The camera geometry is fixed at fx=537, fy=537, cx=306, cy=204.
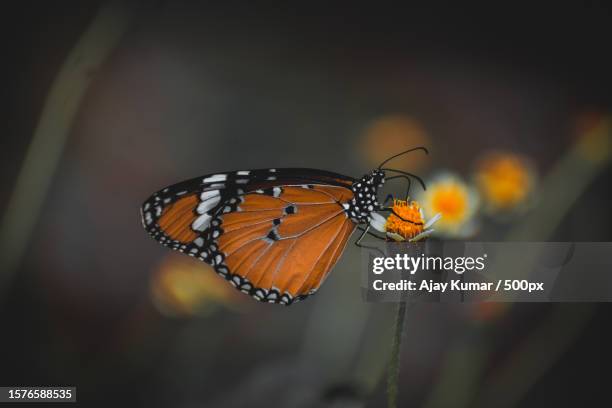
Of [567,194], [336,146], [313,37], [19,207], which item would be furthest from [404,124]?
[19,207]

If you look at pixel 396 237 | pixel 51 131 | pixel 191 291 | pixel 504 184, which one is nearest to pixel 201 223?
pixel 191 291

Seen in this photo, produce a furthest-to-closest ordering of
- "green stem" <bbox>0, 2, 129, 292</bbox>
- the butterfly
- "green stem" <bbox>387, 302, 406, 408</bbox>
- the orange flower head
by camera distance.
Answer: "green stem" <bbox>0, 2, 129, 292</bbox> → the butterfly → the orange flower head → "green stem" <bbox>387, 302, 406, 408</bbox>

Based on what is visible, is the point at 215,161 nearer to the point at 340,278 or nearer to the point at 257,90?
the point at 257,90

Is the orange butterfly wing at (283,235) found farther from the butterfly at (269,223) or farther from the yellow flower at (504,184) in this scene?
the yellow flower at (504,184)

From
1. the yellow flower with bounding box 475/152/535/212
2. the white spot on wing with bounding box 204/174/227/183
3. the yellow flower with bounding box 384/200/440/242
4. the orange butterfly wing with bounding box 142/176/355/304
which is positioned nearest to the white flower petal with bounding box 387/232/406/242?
the yellow flower with bounding box 384/200/440/242

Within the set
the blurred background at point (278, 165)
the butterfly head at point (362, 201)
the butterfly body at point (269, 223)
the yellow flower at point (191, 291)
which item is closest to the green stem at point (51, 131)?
the blurred background at point (278, 165)

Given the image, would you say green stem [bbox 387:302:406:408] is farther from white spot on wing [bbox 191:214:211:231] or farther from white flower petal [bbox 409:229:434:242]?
white spot on wing [bbox 191:214:211:231]

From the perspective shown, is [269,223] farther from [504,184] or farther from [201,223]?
[504,184]
